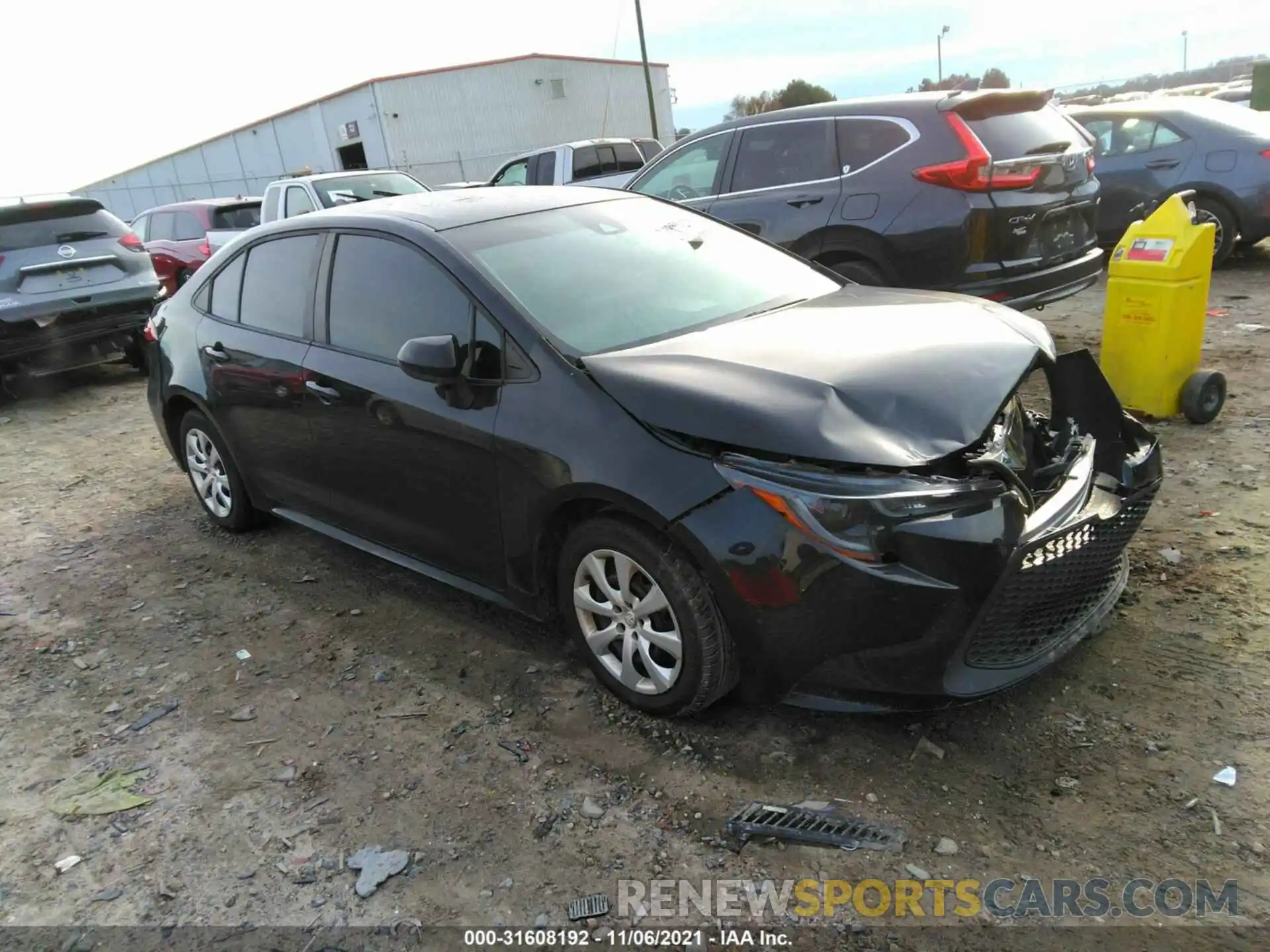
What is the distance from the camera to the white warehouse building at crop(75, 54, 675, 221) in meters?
34.3

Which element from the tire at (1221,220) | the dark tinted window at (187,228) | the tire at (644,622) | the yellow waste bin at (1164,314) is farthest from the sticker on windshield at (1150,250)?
the dark tinted window at (187,228)

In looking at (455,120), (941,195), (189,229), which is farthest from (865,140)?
(455,120)

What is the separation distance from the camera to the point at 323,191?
1158 cm

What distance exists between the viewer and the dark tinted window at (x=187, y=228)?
40.3 feet

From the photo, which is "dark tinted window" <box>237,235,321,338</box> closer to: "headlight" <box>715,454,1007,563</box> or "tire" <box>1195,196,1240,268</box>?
"headlight" <box>715,454,1007,563</box>

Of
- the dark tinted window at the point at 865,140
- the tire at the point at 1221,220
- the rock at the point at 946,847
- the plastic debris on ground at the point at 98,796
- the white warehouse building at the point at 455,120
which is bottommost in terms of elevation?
the rock at the point at 946,847

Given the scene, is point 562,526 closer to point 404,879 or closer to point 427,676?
point 427,676

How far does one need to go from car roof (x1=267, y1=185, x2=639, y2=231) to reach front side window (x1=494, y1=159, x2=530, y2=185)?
30.8 ft

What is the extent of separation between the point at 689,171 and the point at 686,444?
5.32 meters

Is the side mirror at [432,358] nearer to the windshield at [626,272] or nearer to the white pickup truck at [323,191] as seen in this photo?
the windshield at [626,272]

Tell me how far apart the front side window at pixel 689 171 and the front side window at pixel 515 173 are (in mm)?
5857

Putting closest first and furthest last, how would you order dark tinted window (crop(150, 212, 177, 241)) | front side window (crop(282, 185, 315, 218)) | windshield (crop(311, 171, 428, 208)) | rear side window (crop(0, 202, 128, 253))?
rear side window (crop(0, 202, 128, 253)) → windshield (crop(311, 171, 428, 208)) → front side window (crop(282, 185, 315, 218)) → dark tinted window (crop(150, 212, 177, 241))

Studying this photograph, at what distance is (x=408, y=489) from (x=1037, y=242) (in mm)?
4348

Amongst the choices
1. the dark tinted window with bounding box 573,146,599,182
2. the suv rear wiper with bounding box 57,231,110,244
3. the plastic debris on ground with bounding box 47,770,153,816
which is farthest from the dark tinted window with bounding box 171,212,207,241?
the plastic debris on ground with bounding box 47,770,153,816
